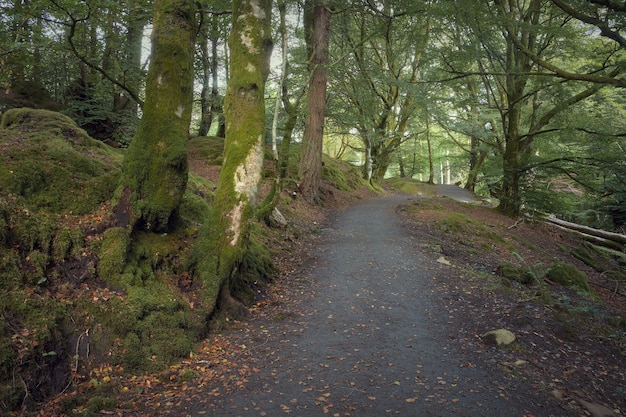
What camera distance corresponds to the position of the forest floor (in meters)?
3.34

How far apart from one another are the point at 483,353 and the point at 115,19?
23.2 feet

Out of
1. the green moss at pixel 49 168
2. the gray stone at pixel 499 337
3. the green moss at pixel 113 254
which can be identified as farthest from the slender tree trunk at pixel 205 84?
the gray stone at pixel 499 337

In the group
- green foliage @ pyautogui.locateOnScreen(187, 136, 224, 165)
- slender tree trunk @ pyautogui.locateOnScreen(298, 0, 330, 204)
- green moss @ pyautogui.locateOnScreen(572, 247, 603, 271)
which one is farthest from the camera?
green foliage @ pyautogui.locateOnScreen(187, 136, 224, 165)

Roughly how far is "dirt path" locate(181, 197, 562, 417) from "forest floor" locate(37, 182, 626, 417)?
16mm

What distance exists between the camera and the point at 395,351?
4.32 metres

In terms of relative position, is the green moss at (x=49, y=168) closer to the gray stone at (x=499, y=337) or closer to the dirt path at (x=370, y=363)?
the dirt path at (x=370, y=363)

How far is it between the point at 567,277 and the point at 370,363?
22.6 ft

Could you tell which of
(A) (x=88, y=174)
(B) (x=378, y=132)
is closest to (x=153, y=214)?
(A) (x=88, y=174)

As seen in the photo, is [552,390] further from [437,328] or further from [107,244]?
[107,244]

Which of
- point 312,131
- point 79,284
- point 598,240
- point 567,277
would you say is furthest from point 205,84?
point 598,240

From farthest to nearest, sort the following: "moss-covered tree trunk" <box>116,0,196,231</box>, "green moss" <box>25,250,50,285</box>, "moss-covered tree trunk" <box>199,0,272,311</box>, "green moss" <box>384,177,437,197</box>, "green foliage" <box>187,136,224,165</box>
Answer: "green moss" <box>384,177,437,197</box>, "green foliage" <box>187,136,224,165</box>, "moss-covered tree trunk" <box>199,0,272,311</box>, "moss-covered tree trunk" <box>116,0,196,231</box>, "green moss" <box>25,250,50,285</box>

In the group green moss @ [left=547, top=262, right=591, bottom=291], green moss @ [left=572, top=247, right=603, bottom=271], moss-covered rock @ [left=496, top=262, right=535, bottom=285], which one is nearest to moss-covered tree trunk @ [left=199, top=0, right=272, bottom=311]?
moss-covered rock @ [left=496, top=262, right=535, bottom=285]

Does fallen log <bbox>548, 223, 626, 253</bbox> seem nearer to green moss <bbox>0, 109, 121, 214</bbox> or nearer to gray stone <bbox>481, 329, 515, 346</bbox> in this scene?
gray stone <bbox>481, 329, 515, 346</bbox>

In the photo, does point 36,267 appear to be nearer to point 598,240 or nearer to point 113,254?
point 113,254
